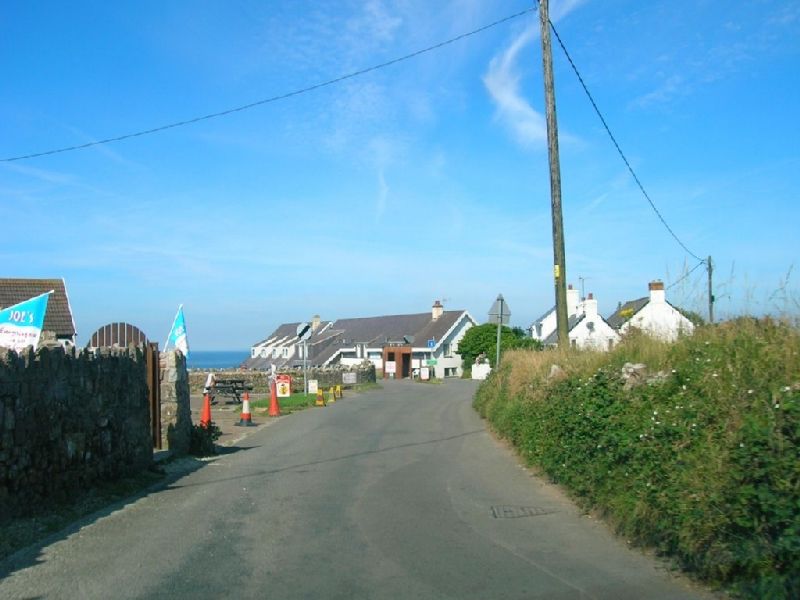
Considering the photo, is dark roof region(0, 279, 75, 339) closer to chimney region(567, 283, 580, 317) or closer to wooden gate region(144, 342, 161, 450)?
wooden gate region(144, 342, 161, 450)

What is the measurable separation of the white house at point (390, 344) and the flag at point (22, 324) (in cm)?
6024

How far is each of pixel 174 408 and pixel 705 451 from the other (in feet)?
35.7

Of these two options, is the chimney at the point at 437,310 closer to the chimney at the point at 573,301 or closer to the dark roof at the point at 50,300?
the chimney at the point at 573,301

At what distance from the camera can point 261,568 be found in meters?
7.02

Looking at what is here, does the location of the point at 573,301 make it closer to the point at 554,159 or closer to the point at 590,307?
the point at 590,307

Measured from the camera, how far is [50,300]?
29.8 meters

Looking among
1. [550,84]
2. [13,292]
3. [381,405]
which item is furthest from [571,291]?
[550,84]

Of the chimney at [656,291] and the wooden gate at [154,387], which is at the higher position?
the chimney at [656,291]

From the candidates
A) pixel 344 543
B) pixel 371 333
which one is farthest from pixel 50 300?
pixel 371 333

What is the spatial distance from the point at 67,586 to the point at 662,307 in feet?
106

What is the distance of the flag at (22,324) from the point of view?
33.7ft

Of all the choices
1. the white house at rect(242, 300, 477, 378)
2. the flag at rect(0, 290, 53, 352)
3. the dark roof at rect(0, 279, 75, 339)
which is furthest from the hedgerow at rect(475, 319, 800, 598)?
the white house at rect(242, 300, 477, 378)

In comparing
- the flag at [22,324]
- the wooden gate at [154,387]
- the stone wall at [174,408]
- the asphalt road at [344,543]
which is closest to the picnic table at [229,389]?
the stone wall at [174,408]

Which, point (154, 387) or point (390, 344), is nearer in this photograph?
point (154, 387)
